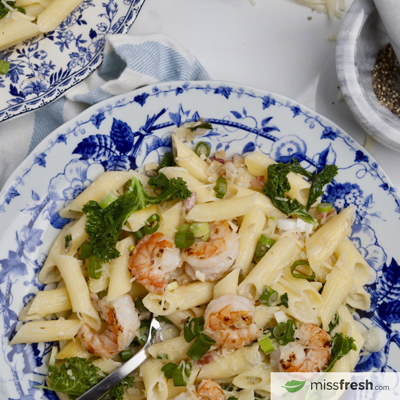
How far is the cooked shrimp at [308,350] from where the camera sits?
1.77 metres

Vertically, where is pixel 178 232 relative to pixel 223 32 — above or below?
below

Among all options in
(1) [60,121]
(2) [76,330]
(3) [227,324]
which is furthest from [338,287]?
(1) [60,121]

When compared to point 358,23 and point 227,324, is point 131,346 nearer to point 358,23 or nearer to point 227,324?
point 227,324

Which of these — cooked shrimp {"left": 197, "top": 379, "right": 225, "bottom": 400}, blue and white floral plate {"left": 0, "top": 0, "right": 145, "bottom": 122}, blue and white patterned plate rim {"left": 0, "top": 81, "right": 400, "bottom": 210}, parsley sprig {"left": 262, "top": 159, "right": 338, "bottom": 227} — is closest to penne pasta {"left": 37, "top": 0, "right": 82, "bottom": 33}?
blue and white floral plate {"left": 0, "top": 0, "right": 145, "bottom": 122}

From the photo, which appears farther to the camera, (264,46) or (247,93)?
(264,46)

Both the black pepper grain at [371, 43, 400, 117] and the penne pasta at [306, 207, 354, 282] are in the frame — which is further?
the black pepper grain at [371, 43, 400, 117]

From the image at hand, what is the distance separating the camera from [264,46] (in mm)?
2248

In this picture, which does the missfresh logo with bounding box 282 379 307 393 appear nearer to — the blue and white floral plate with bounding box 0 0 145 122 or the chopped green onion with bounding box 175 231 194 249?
the chopped green onion with bounding box 175 231 194 249

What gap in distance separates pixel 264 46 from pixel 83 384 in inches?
72.9

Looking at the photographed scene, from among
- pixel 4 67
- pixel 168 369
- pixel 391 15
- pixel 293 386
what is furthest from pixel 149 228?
pixel 391 15

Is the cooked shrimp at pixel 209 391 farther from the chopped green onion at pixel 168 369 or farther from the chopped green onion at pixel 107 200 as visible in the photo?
the chopped green onion at pixel 107 200

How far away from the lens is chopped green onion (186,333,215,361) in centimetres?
173

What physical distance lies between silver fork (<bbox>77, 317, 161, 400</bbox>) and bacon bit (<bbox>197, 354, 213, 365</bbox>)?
240 mm

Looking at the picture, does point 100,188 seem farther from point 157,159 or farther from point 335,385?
point 335,385
